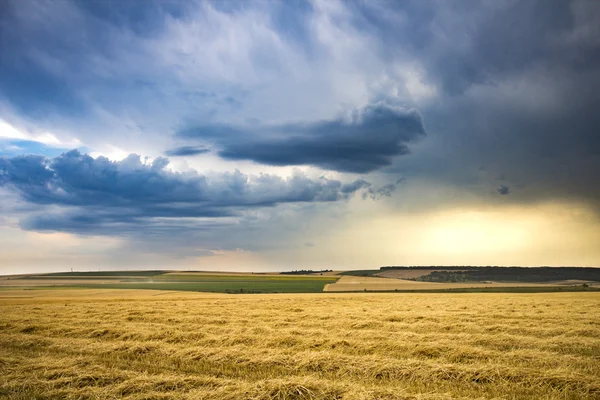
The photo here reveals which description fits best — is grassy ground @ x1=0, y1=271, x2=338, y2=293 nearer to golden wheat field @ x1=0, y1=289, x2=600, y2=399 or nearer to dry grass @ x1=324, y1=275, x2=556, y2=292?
dry grass @ x1=324, y1=275, x2=556, y2=292

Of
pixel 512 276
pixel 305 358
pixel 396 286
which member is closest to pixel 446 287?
pixel 396 286

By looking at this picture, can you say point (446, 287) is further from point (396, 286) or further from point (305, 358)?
point (305, 358)

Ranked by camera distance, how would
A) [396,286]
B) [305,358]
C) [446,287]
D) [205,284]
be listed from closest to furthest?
[305,358] < [446,287] < [396,286] < [205,284]

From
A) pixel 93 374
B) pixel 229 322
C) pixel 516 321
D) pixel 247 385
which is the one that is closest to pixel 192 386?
pixel 247 385

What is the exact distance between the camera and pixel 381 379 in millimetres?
9461

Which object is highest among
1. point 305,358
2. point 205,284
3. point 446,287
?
point 305,358

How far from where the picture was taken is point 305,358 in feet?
35.9

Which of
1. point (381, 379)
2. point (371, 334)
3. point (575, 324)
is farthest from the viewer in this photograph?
point (575, 324)

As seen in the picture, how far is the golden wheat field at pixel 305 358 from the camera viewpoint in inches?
338

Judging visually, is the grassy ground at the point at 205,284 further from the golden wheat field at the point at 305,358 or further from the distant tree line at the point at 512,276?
the golden wheat field at the point at 305,358

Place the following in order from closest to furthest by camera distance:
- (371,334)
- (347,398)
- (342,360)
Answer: (347,398) → (342,360) → (371,334)

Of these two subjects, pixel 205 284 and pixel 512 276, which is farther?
pixel 512 276

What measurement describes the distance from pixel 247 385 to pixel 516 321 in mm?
13281

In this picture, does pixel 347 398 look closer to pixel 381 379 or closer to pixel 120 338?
pixel 381 379
